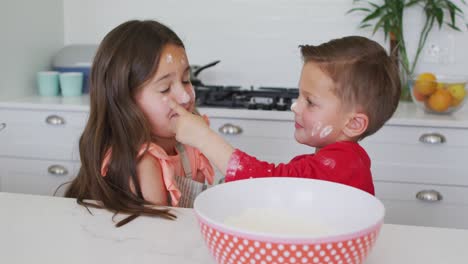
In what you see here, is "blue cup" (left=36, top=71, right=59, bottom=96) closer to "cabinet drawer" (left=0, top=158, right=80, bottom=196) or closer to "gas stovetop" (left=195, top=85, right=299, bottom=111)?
"cabinet drawer" (left=0, top=158, right=80, bottom=196)

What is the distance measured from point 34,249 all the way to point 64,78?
2.05 m

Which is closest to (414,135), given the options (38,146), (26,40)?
(38,146)

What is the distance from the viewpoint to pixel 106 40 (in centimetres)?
132

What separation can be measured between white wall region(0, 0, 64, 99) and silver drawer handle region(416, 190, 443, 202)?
187 cm

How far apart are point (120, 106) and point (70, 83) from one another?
1.58 metres

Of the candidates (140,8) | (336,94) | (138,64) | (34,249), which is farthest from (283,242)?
(140,8)

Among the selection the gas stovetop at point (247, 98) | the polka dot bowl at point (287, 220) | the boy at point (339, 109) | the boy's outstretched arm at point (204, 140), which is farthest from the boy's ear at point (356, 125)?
the gas stovetop at point (247, 98)

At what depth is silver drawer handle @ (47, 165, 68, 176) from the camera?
2.59m

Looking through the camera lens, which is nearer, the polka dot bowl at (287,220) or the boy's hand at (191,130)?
the polka dot bowl at (287,220)

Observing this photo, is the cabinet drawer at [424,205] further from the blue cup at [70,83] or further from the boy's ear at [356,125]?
the blue cup at [70,83]

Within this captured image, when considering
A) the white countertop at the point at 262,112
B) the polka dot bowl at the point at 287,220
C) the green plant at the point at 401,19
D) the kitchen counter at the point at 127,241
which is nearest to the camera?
the polka dot bowl at the point at 287,220

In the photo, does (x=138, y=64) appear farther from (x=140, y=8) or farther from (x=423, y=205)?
(x=140, y=8)

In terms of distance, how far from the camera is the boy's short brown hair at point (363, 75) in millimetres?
1206

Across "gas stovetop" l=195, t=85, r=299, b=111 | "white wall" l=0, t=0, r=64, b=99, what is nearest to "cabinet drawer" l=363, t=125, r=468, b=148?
"gas stovetop" l=195, t=85, r=299, b=111
